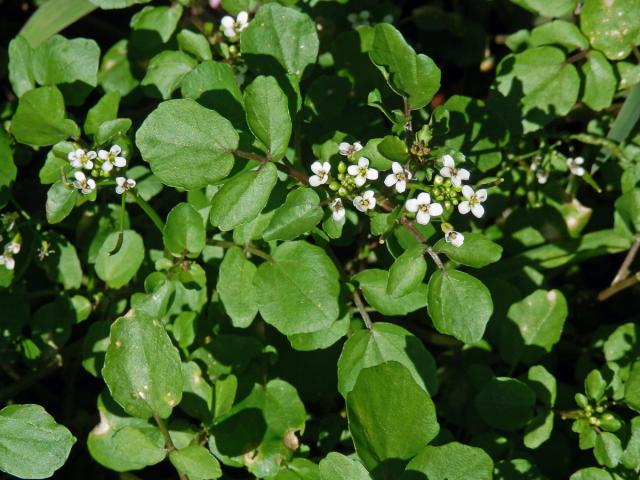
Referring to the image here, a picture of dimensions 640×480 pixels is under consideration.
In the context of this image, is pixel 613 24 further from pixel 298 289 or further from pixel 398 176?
pixel 298 289

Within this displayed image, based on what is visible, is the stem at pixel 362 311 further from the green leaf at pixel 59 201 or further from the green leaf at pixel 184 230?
the green leaf at pixel 59 201

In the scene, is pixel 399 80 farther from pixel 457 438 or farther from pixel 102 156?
pixel 457 438

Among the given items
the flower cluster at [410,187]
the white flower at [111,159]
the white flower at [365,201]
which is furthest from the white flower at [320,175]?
the white flower at [111,159]

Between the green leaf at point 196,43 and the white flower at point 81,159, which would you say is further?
the green leaf at point 196,43

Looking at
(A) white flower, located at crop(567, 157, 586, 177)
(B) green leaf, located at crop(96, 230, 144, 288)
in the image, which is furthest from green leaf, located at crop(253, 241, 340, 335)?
(A) white flower, located at crop(567, 157, 586, 177)

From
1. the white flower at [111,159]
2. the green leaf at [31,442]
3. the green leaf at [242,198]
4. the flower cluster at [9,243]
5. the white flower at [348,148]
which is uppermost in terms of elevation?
the white flower at [348,148]

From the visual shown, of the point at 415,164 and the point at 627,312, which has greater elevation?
the point at 415,164

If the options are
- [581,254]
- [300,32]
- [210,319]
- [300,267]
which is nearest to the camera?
[300,267]

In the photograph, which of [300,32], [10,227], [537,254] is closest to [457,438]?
[537,254]
